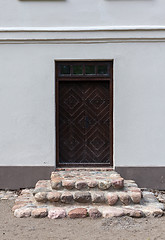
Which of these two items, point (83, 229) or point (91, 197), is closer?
point (83, 229)

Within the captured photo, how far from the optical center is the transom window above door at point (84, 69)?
23.3 ft

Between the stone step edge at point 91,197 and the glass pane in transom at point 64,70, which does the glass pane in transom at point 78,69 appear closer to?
the glass pane in transom at point 64,70

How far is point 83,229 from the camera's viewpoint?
185 inches

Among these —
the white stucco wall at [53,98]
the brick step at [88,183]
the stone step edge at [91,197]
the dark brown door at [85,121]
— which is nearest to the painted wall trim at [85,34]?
the white stucco wall at [53,98]

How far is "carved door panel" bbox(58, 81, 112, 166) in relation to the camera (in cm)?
718

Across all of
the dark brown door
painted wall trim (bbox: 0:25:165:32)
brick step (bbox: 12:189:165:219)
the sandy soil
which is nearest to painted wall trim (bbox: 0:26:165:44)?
painted wall trim (bbox: 0:25:165:32)

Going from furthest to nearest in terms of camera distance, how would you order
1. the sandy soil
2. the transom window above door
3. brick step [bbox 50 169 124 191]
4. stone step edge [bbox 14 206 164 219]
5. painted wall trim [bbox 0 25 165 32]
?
the transom window above door → painted wall trim [bbox 0 25 165 32] → brick step [bbox 50 169 124 191] → stone step edge [bbox 14 206 164 219] → the sandy soil

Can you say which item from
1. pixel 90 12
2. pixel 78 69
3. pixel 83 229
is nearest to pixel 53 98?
pixel 78 69

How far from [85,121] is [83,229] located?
116 inches

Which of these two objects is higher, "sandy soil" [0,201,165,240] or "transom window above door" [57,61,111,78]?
"transom window above door" [57,61,111,78]

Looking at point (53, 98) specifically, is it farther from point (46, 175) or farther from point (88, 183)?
point (88, 183)

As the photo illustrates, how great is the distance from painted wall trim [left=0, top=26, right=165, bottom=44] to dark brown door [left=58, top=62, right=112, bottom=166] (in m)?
0.96

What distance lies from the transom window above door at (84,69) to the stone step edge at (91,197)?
2.84 m

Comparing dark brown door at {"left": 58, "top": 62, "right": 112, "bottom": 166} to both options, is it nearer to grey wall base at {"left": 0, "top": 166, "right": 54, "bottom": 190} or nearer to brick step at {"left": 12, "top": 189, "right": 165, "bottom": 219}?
grey wall base at {"left": 0, "top": 166, "right": 54, "bottom": 190}
